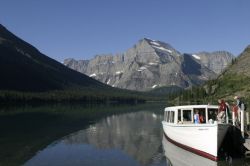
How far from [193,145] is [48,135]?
35581 mm

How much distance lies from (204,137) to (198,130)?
1069 mm

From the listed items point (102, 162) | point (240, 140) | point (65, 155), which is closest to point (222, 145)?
point (240, 140)

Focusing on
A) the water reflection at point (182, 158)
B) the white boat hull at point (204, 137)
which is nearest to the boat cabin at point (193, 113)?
the white boat hull at point (204, 137)

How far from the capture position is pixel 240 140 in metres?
40.2

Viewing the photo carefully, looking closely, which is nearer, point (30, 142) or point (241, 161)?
point (241, 161)

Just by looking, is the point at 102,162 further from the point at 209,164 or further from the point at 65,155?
the point at 209,164

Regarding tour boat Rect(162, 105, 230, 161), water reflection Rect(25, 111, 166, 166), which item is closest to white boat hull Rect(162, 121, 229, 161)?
tour boat Rect(162, 105, 230, 161)

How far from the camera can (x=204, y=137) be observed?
126 ft

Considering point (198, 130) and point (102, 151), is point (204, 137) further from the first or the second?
point (102, 151)

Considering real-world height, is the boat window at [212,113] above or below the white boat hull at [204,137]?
above

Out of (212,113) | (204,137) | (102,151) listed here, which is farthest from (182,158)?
(102,151)

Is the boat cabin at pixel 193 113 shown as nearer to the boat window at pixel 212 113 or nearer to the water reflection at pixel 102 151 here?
the boat window at pixel 212 113

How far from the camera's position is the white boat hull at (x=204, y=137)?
37125mm

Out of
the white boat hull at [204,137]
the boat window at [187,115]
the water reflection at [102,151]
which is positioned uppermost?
the boat window at [187,115]
